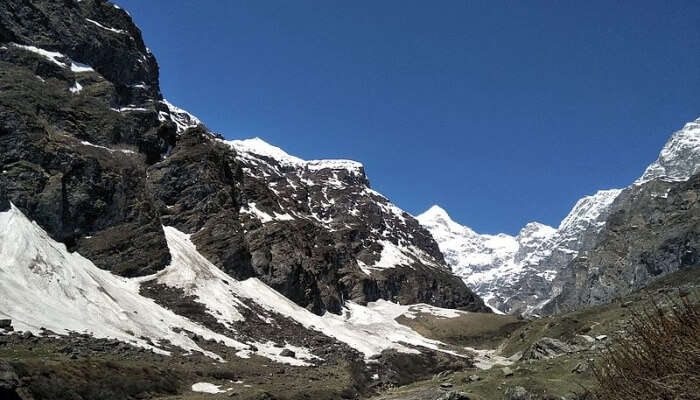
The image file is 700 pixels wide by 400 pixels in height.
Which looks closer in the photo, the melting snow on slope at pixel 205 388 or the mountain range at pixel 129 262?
the melting snow on slope at pixel 205 388

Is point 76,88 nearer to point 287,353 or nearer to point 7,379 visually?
point 287,353

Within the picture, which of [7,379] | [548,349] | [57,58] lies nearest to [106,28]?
[57,58]

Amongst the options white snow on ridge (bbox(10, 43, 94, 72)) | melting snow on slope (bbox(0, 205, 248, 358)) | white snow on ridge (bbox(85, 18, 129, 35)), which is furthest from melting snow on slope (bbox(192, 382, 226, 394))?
white snow on ridge (bbox(85, 18, 129, 35))

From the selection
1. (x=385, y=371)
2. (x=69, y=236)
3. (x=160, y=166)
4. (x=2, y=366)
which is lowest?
(x=385, y=371)

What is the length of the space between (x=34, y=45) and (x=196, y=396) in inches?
5604

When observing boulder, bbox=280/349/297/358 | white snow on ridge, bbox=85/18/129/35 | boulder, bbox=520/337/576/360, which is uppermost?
white snow on ridge, bbox=85/18/129/35

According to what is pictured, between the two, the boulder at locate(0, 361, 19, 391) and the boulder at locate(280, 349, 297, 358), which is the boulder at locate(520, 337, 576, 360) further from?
the boulder at locate(280, 349, 297, 358)

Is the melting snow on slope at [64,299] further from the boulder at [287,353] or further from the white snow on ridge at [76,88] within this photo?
the white snow on ridge at [76,88]

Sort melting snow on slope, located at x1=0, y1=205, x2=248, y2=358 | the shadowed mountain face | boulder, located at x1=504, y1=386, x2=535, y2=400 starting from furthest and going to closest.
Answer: the shadowed mountain face < melting snow on slope, located at x1=0, y1=205, x2=248, y2=358 < boulder, located at x1=504, y1=386, x2=535, y2=400

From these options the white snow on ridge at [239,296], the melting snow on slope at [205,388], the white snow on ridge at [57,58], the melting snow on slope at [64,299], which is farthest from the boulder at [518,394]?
the white snow on ridge at [57,58]

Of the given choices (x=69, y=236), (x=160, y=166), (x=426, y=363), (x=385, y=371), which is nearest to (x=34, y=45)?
(x=160, y=166)

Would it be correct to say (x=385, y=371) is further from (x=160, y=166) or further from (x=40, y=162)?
(x=160, y=166)

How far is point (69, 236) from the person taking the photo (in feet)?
367

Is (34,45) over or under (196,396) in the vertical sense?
over
